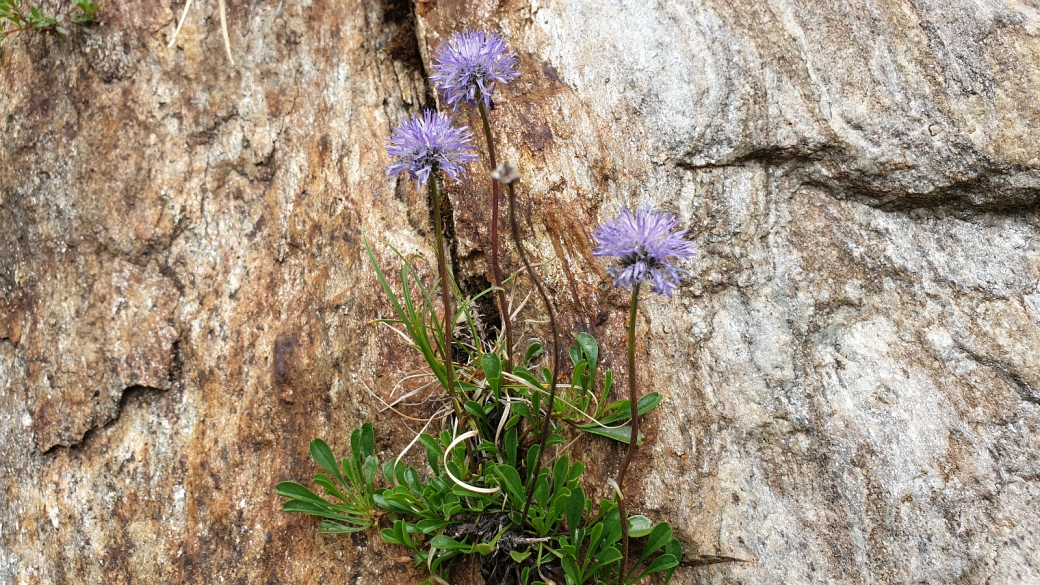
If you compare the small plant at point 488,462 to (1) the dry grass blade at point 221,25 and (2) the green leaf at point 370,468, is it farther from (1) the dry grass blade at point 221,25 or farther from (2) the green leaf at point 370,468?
(1) the dry grass blade at point 221,25

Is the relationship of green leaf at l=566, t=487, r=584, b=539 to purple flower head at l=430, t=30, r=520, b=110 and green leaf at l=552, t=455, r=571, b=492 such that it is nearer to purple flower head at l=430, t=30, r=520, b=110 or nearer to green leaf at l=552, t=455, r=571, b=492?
green leaf at l=552, t=455, r=571, b=492

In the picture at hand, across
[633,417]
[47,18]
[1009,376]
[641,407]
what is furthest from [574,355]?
[47,18]

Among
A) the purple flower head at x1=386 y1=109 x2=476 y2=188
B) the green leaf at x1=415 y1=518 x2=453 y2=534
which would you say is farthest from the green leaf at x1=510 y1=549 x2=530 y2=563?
the purple flower head at x1=386 y1=109 x2=476 y2=188

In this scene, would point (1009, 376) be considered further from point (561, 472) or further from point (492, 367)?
point (492, 367)

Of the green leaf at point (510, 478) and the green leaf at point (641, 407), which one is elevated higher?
the green leaf at point (641, 407)

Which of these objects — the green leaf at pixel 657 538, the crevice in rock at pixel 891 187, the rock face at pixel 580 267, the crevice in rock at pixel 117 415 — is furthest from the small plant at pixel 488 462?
the crevice in rock at pixel 891 187

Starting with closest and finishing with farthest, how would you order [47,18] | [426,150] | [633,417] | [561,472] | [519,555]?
[633,417] < [426,150] < [519,555] < [561,472] < [47,18]
